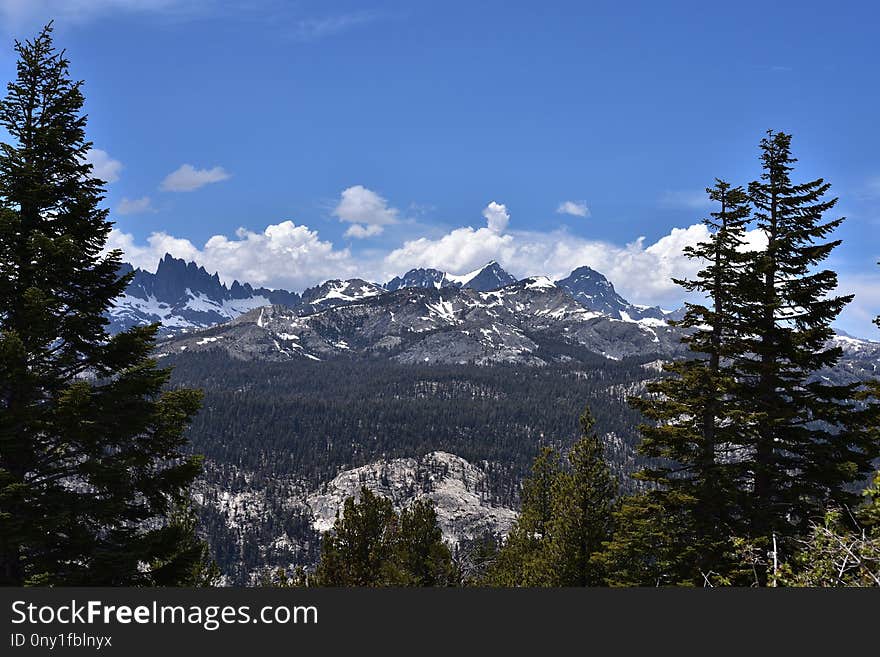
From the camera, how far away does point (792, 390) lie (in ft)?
61.1

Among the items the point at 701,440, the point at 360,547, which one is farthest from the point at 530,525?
the point at 701,440

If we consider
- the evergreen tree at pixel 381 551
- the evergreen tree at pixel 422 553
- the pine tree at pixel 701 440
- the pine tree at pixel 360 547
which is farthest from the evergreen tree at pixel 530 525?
the pine tree at pixel 701 440

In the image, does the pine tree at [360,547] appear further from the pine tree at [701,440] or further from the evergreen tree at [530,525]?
the pine tree at [701,440]

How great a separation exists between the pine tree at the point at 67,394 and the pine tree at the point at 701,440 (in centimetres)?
1406

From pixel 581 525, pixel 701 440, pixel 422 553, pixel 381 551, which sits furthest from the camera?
pixel 422 553

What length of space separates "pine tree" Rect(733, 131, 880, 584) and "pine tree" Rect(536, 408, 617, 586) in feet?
30.7

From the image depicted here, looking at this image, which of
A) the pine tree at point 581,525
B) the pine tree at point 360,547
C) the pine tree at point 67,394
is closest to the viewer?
the pine tree at point 67,394

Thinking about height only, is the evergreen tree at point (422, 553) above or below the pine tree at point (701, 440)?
below

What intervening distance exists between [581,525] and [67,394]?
22.3 metres

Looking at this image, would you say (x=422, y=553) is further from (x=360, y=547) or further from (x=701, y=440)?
(x=701, y=440)

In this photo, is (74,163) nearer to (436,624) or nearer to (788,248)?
(436,624)

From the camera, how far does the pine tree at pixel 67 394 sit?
12492 mm

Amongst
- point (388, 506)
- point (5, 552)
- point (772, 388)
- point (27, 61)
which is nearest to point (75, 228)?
point (27, 61)

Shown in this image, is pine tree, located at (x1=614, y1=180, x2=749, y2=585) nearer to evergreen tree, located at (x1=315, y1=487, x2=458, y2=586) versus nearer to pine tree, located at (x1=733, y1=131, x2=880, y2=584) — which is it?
pine tree, located at (x1=733, y1=131, x2=880, y2=584)
